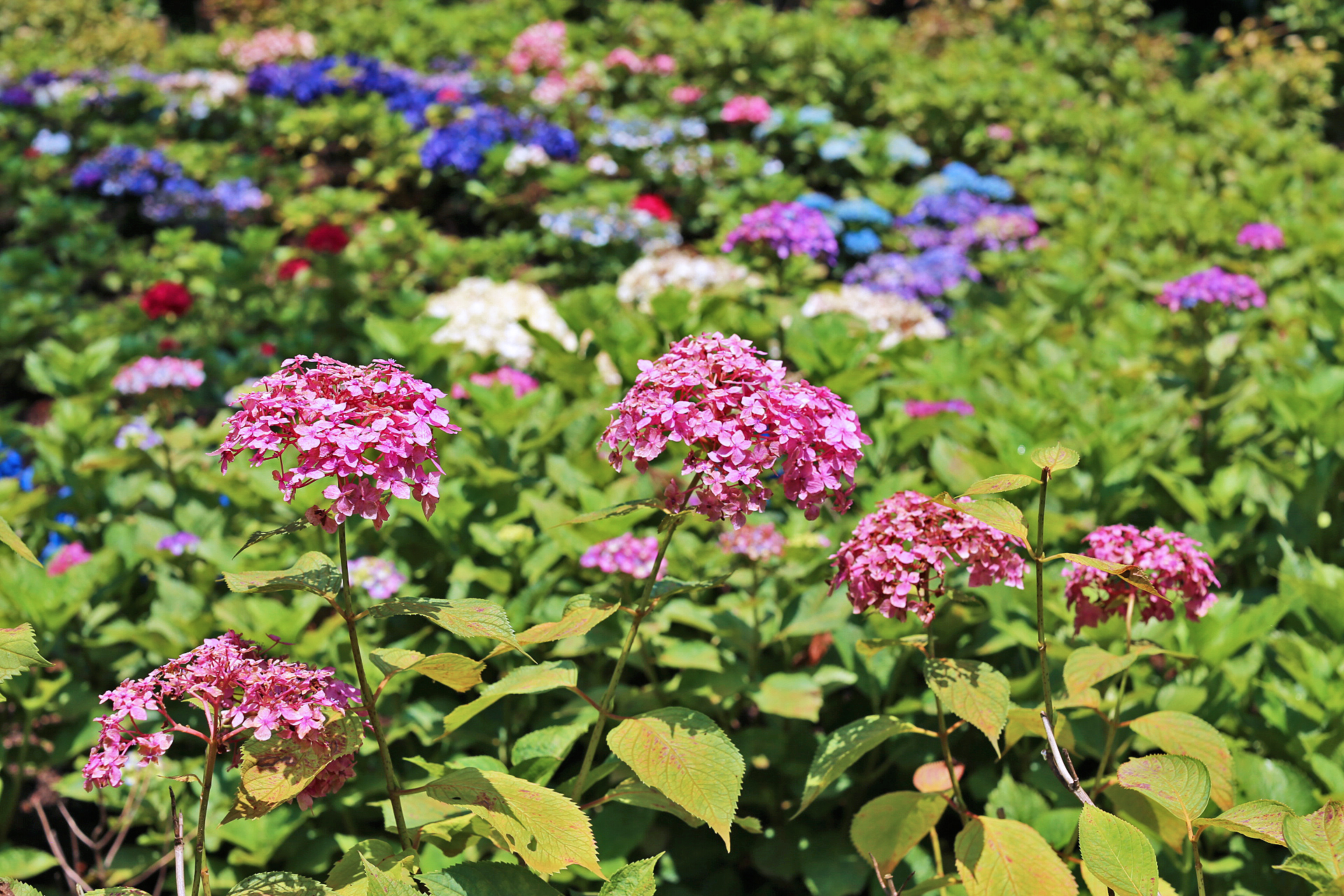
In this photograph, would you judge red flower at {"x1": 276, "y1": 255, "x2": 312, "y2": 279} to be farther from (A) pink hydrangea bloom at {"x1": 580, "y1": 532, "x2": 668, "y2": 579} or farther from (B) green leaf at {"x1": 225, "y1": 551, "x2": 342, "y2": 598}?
(B) green leaf at {"x1": 225, "y1": 551, "x2": 342, "y2": 598}

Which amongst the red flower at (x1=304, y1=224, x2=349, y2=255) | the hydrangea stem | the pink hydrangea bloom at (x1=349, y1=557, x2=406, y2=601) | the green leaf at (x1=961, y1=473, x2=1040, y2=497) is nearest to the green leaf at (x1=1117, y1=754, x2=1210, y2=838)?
the green leaf at (x1=961, y1=473, x2=1040, y2=497)

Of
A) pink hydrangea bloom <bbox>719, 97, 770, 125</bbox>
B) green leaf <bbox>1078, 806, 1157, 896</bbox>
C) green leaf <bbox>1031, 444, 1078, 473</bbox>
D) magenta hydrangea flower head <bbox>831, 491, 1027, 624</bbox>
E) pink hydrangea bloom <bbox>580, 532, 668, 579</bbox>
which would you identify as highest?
green leaf <bbox>1031, 444, 1078, 473</bbox>

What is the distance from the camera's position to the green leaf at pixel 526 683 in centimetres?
148

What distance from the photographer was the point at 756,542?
229 cm

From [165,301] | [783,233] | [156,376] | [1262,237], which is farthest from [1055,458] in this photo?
[165,301]

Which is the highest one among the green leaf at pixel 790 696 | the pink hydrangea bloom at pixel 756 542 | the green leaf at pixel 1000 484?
the green leaf at pixel 1000 484

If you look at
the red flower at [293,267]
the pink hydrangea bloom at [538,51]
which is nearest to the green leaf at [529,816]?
the red flower at [293,267]

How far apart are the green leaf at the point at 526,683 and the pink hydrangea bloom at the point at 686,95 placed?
313 inches

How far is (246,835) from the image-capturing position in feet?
6.42

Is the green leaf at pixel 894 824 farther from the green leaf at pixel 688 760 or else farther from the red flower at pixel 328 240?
the red flower at pixel 328 240

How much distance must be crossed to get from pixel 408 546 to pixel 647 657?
0.83m

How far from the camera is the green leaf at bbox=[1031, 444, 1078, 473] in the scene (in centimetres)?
122

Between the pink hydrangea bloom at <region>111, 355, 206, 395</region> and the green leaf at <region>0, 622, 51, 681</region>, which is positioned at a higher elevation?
the green leaf at <region>0, 622, 51, 681</region>

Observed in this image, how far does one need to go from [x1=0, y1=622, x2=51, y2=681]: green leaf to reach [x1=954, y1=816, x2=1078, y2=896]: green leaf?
1.24 m
